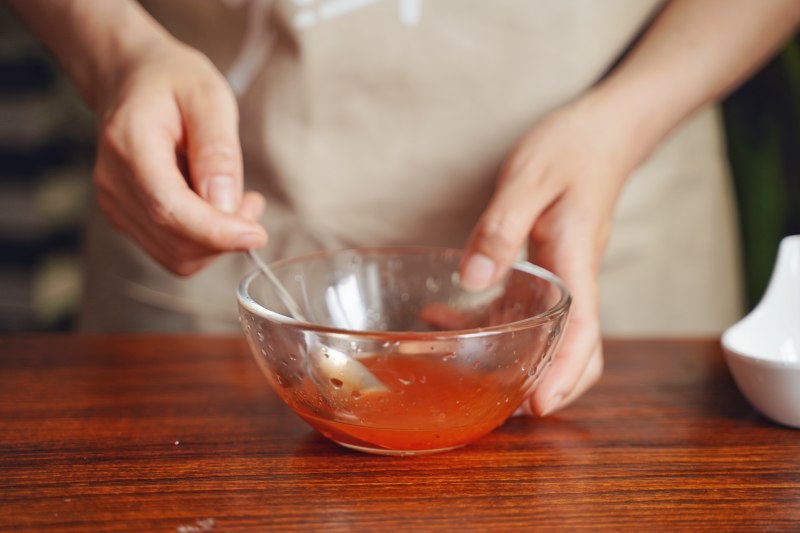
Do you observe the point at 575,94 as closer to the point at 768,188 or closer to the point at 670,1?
the point at 670,1

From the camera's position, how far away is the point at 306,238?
3.09 feet

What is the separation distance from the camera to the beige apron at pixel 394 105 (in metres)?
0.88

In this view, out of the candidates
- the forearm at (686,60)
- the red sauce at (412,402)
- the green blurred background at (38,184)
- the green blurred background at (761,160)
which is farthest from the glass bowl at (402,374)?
the green blurred background at (38,184)

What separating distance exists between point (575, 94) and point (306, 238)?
1.14 ft

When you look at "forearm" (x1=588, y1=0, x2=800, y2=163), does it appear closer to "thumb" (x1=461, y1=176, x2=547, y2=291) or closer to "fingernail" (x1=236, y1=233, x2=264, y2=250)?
"thumb" (x1=461, y1=176, x2=547, y2=291)

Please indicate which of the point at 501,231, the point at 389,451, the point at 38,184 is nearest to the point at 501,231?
the point at 501,231

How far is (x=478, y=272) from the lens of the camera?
0.68 metres

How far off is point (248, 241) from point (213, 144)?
9 centimetres

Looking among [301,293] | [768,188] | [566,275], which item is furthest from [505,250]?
[768,188]

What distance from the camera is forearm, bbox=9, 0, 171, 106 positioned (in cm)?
80

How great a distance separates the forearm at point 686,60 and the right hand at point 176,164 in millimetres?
366

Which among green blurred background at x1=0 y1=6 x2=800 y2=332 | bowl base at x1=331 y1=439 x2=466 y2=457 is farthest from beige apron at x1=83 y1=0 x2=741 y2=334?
green blurred background at x1=0 y1=6 x2=800 y2=332

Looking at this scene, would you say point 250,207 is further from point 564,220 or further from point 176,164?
point 564,220

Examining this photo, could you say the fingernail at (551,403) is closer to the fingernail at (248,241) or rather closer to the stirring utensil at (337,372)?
the stirring utensil at (337,372)
